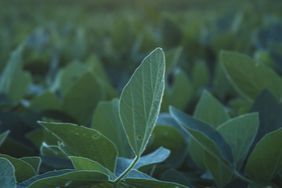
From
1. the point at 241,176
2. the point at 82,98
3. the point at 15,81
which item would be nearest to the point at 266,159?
the point at 241,176

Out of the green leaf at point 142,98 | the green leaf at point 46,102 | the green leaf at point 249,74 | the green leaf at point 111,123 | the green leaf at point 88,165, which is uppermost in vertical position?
the green leaf at point 142,98

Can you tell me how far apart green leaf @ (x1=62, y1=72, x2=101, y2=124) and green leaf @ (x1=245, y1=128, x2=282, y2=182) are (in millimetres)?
527

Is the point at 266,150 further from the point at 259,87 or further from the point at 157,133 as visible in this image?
the point at 259,87

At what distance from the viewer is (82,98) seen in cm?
130

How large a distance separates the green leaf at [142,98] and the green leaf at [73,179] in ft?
0.21

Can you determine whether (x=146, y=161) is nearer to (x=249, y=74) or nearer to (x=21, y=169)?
(x=21, y=169)

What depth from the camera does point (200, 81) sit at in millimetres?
1753

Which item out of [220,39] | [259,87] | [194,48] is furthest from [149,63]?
[194,48]

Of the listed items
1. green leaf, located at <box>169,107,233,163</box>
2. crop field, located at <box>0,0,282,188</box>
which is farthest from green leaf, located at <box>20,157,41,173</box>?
green leaf, located at <box>169,107,233,163</box>

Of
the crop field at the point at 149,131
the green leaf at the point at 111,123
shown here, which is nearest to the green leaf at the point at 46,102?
the crop field at the point at 149,131

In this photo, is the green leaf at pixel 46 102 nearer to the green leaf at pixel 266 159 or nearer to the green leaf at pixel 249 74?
the green leaf at pixel 249 74

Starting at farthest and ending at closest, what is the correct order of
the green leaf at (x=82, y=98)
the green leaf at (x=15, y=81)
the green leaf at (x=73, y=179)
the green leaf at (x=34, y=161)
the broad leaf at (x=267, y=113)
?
the green leaf at (x=15, y=81), the green leaf at (x=82, y=98), the broad leaf at (x=267, y=113), the green leaf at (x=34, y=161), the green leaf at (x=73, y=179)

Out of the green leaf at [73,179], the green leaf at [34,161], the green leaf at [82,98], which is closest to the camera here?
the green leaf at [73,179]

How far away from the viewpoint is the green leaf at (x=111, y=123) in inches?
39.8
